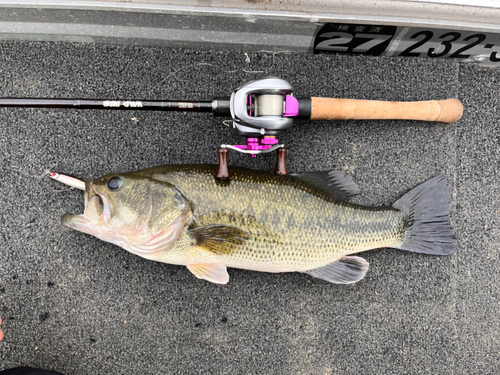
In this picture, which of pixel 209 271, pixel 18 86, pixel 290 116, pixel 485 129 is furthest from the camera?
pixel 485 129

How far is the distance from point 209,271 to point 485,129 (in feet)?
5.56

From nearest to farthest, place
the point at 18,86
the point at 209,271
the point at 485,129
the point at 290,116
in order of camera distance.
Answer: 1. the point at 290,116
2. the point at 209,271
3. the point at 18,86
4. the point at 485,129

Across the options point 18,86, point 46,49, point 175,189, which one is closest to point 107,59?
point 46,49

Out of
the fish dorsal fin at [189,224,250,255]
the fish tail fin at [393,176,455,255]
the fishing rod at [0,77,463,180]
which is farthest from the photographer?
the fish tail fin at [393,176,455,255]

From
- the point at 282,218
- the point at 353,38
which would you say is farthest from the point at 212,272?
the point at 353,38

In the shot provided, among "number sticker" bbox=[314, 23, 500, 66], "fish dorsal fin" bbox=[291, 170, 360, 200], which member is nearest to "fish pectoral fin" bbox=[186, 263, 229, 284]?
"fish dorsal fin" bbox=[291, 170, 360, 200]

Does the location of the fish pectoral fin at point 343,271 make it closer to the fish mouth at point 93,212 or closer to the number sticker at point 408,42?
the fish mouth at point 93,212

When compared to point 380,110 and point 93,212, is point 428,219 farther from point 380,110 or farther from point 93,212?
point 93,212

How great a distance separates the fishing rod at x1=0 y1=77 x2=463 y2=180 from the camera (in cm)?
120

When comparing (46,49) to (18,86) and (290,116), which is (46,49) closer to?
(18,86)

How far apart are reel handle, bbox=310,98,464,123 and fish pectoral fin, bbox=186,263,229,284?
2.65ft

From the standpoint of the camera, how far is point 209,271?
55.3 inches

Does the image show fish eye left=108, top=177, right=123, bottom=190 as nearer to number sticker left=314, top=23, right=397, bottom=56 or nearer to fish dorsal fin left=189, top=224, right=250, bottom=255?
fish dorsal fin left=189, top=224, right=250, bottom=255

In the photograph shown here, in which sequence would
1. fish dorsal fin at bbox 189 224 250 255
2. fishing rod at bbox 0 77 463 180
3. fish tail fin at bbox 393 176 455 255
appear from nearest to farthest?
1. fishing rod at bbox 0 77 463 180
2. fish dorsal fin at bbox 189 224 250 255
3. fish tail fin at bbox 393 176 455 255
